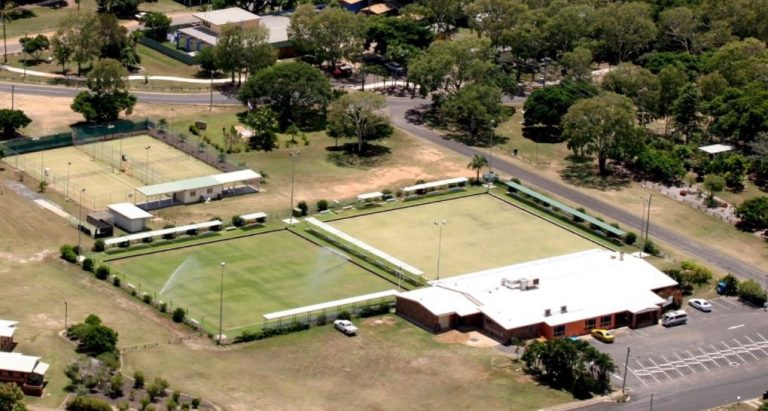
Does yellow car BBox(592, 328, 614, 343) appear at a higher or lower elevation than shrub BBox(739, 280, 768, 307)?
lower

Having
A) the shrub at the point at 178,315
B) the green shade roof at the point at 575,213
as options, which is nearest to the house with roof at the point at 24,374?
the shrub at the point at 178,315

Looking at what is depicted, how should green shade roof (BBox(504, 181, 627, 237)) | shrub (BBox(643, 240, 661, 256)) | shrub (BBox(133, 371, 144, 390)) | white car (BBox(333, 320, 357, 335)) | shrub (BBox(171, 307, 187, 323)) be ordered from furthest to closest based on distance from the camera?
green shade roof (BBox(504, 181, 627, 237)) → shrub (BBox(643, 240, 661, 256)) → shrub (BBox(171, 307, 187, 323)) → white car (BBox(333, 320, 357, 335)) → shrub (BBox(133, 371, 144, 390))

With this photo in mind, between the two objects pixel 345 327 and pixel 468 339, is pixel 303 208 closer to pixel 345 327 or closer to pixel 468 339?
pixel 345 327

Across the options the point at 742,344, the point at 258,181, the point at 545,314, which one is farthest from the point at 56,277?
the point at 742,344

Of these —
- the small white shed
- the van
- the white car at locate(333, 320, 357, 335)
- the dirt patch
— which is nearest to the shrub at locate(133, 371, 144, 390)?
the white car at locate(333, 320, 357, 335)

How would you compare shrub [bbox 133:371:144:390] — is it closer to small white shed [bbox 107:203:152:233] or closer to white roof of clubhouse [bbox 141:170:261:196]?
small white shed [bbox 107:203:152:233]

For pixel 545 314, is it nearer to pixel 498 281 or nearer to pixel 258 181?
pixel 498 281
